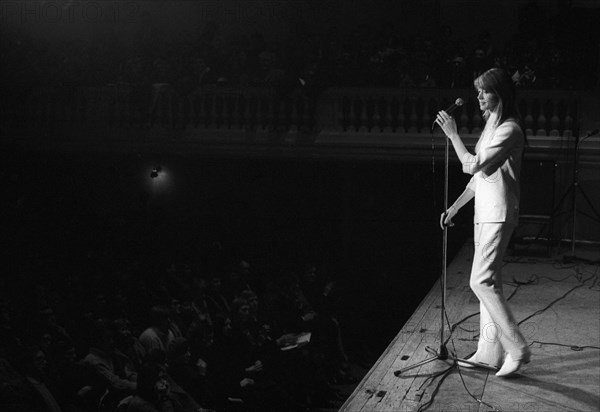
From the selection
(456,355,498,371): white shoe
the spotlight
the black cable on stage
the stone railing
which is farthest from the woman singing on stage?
the spotlight

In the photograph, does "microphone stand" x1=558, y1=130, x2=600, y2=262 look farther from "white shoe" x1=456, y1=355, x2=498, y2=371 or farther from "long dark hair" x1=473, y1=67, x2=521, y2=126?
"long dark hair" x1=473, y1=67, x2=521, y2=126

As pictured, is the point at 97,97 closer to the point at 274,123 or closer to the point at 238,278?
the point at 274,123

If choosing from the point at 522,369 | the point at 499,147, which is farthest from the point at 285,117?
the point at 499,147

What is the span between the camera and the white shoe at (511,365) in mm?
4602

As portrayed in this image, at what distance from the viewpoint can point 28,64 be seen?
1306cm

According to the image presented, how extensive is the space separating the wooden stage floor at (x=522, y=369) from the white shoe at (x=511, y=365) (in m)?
0.06

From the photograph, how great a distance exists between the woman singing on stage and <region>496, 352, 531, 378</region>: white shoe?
0.04 m

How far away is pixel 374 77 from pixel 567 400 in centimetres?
826

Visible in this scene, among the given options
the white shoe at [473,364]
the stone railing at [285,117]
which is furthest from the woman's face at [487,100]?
the stone railing at [285,117]

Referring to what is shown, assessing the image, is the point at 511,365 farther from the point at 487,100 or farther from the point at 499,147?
the point at 487,100

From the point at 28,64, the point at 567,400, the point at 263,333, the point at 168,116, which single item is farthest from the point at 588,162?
the point at 28,64

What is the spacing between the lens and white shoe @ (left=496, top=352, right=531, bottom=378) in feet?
15.1

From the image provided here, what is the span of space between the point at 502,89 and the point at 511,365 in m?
1.61

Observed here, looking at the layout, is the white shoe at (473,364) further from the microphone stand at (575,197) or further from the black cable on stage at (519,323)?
the microphone stand at (575,197)
